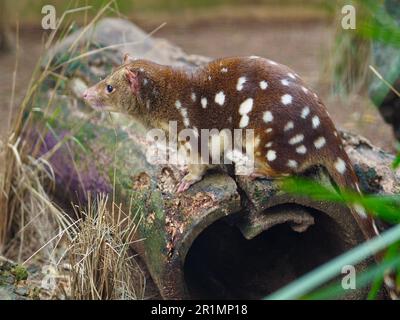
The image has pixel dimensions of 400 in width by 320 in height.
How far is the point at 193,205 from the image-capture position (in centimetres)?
305

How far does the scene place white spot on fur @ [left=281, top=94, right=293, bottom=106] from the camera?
3.02m

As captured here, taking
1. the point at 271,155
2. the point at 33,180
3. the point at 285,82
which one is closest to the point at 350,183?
the point at 271,155

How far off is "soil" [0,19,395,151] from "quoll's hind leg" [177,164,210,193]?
2296 millimetres

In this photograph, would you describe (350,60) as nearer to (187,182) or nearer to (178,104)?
(178,104)

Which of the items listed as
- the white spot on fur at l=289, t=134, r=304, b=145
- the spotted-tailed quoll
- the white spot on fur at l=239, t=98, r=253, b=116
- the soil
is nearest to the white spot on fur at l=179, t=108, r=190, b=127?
the spotted-tailed quoll

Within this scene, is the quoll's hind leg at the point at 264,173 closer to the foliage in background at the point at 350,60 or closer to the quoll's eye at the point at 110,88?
the quoll's eye at the point at 110,88

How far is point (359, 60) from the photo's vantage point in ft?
19.5

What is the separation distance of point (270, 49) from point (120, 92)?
460 centimetres

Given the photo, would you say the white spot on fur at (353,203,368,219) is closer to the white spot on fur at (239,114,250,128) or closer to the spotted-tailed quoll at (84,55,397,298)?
the spotted-tailed quoll at (84,55,397,298)

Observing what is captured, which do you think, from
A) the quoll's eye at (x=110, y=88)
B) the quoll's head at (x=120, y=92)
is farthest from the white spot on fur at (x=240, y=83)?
the quoll's eye at (x=110, y=88)

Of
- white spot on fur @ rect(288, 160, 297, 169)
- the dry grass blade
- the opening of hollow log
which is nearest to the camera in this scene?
the dry grass blade

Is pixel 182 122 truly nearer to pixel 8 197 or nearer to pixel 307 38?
pixel 8 197

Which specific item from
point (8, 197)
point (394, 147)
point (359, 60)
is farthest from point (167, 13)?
point (8, 197)

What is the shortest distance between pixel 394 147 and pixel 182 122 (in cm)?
204
